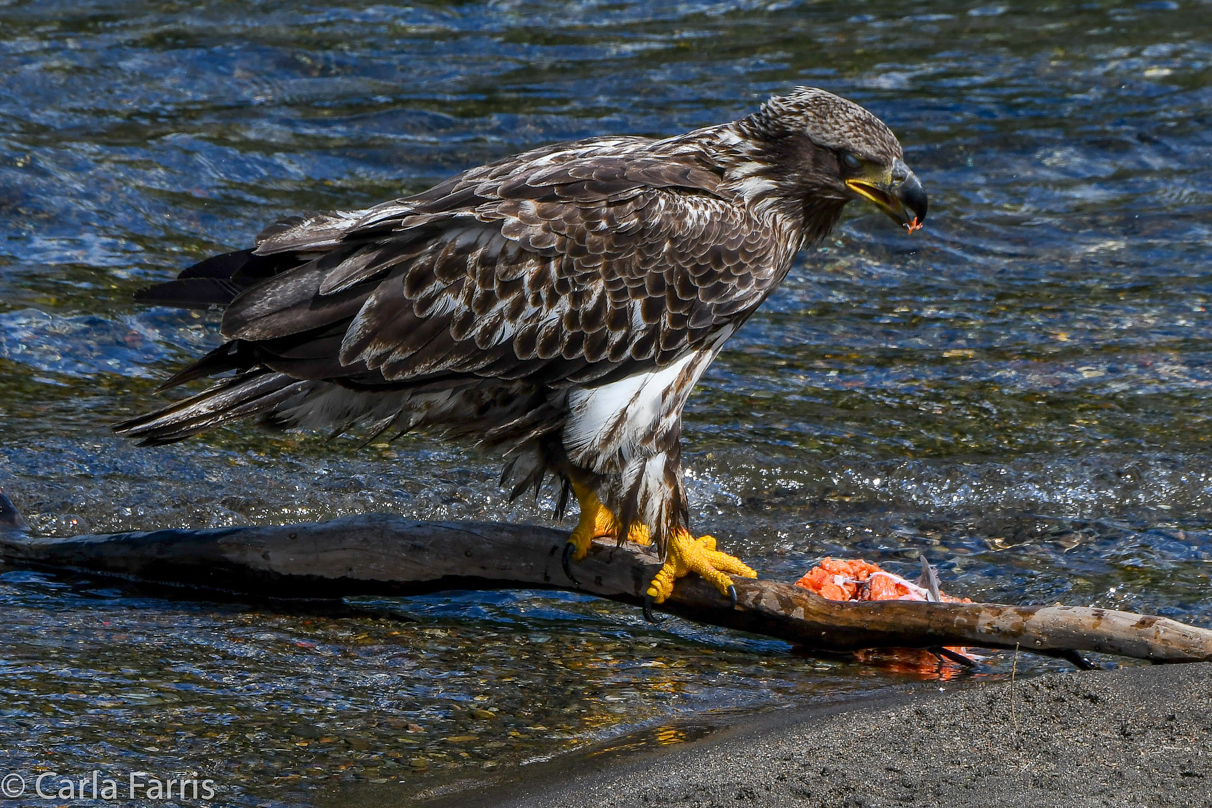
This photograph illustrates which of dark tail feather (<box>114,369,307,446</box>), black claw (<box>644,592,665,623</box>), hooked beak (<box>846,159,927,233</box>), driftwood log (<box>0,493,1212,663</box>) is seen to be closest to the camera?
driftwood log (<box>0,493,1212,663</box>)

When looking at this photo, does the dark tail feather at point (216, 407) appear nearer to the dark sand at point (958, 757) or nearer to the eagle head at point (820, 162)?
the dark sand at point (958, 757)

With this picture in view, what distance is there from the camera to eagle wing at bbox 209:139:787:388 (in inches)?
223

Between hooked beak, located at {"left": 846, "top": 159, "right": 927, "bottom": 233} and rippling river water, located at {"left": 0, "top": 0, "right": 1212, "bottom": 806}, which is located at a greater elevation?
hooked beak, located at {"left": 846, "top": 159, "right": 927, "bottom": 233}

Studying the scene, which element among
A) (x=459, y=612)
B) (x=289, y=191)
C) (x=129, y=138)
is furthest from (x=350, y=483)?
(x=129, y=138)

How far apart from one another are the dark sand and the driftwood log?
373 mm

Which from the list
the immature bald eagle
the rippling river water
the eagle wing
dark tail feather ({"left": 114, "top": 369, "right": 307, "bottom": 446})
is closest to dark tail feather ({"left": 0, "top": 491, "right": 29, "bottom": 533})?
the rippling river water

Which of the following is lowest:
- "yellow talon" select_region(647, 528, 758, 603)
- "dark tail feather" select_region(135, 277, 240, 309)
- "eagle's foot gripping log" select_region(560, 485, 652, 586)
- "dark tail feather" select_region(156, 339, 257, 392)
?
"yellow talon" select_region(647, 528, 758, 603)

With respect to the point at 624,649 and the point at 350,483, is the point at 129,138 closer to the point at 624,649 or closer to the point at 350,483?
the point at 350,483

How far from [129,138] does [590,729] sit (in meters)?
8.24

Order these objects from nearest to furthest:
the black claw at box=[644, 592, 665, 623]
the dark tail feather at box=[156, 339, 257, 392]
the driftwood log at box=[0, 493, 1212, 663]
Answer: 1. the driftwood log at box=[0, 493, 1212, 663]
2. the black claw at box=[644, 592, 665, 623]
3. the dark tail feather at box=[156, 339, 257, 392]

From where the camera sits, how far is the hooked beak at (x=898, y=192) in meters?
5.82

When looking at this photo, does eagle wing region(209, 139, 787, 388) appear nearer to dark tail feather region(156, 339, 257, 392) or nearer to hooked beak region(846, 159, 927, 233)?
dark tail feather region(156, 339, 257, 392)

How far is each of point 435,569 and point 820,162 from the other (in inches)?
89.6

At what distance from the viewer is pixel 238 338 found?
18.0 ft
